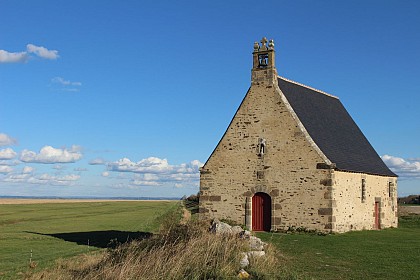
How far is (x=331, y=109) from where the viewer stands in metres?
32.4

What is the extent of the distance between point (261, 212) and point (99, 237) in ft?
32.4

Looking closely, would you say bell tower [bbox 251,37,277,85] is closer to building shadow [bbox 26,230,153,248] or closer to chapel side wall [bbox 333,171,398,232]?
chapel side wall [bbox 333,171,398,232]

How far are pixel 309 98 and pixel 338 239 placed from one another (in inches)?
412

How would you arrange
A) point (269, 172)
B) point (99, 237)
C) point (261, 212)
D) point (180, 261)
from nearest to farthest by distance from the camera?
point (180, 261)
point (269, 172)
point (261, 212)
point (99, 237)

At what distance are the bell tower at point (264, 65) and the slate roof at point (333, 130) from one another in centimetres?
95

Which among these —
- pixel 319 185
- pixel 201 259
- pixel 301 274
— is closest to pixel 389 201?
pixel 319 185

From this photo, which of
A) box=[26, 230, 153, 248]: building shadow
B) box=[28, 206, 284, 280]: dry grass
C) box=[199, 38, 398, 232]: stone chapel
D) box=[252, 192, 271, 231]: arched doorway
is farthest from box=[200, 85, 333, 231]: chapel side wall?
box=[28, 206, 284, 280]: dry grass

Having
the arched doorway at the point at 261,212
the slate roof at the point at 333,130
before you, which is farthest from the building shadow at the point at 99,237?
the slate roof at the point at 333,130

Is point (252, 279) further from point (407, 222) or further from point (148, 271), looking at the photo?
point (407, 222)

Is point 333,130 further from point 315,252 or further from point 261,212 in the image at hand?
point 315,252

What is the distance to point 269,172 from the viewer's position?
2578cm

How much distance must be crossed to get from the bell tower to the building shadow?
397 inches

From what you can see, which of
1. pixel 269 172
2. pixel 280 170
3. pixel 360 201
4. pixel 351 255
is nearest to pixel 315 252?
pixel 351 255

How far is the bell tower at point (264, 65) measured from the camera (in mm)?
26625
